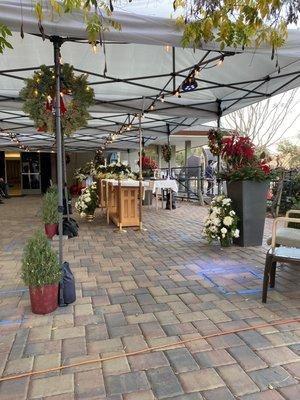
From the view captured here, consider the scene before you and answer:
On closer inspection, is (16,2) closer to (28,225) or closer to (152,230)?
(152,230)

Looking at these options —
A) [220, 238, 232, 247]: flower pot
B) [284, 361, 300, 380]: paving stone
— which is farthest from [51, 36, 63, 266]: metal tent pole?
[220, 238, 232, 247]: flower pot

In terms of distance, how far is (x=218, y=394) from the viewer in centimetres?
168

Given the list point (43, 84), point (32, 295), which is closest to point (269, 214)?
point (43, 84)

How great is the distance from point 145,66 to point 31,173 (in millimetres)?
13660

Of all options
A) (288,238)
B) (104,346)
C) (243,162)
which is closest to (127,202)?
(243,162)

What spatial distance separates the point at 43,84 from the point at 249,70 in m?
3.25

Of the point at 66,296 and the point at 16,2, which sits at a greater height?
the point at 16,2

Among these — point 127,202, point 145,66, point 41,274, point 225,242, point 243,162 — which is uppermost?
point 145,66

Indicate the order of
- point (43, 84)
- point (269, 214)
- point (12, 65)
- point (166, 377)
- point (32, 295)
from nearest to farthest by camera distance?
point (166, 377) → point (32, 295) → point (43, 84) → point (12, 65) → point (269, 214)

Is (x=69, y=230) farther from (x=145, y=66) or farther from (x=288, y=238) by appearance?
(x=288, y=238)

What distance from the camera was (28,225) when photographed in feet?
22.8

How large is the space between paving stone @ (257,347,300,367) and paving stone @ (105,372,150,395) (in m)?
0.77

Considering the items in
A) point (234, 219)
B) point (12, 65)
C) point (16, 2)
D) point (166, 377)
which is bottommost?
point (166, 377)

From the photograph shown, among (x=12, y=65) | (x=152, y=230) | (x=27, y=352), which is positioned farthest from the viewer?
(x=152, y=230)
